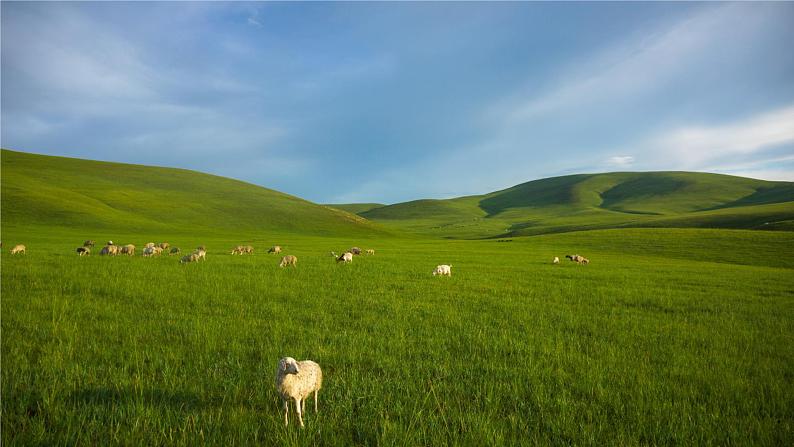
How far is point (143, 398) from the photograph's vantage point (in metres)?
4.69

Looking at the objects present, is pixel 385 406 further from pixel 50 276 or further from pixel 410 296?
pixel 50 276

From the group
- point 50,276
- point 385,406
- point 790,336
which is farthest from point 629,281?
point 50,276

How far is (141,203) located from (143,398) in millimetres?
109504

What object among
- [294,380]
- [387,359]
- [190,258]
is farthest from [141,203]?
[294,380]

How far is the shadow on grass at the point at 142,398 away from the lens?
471 centimetres

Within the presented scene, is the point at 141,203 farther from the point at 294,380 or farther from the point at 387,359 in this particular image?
the point at 294,380

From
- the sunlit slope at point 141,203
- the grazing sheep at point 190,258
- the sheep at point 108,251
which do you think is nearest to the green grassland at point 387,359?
the grazing sheep at point 190,258

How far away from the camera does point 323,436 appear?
13.6 ft

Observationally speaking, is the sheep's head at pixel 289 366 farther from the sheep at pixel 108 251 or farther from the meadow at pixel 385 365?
the sheep at pixel 108 251

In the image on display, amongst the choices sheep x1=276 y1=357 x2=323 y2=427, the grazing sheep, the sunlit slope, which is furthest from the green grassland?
the sunlit slope

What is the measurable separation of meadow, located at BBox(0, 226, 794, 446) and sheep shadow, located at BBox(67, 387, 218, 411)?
4 centimetres

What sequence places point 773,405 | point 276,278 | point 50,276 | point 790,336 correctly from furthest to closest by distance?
point 276,278
point 50,276
point 790,336
point 773,405

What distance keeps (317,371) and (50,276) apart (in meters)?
15.7

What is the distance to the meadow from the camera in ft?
14.5
